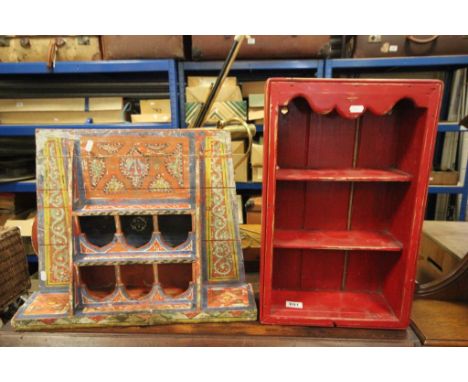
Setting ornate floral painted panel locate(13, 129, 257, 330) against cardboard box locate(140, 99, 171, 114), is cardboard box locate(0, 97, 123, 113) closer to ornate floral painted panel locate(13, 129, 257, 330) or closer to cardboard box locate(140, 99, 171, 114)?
cardboard box locate(140, 99, 171, 114)

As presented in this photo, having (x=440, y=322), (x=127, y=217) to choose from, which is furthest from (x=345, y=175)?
(x=127, y=217)

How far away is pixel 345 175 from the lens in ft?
3.43

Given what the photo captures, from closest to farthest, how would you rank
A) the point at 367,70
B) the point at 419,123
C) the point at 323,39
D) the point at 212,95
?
the point at 419,123
the point at 212,95
the point at 323,39
the point at 367,70

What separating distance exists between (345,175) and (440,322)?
2.30 feet

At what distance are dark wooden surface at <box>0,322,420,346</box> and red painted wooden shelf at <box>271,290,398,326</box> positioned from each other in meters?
0.04

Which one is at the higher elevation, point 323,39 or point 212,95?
point 323,39

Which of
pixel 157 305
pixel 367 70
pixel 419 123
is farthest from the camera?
pixel 367 70

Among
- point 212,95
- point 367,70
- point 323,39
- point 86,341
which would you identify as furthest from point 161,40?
point 86,341

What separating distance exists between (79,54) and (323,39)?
1.59m

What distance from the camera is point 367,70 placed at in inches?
85.0

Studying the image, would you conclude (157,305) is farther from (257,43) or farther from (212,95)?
(257,43)

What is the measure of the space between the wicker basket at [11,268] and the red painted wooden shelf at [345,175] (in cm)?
130

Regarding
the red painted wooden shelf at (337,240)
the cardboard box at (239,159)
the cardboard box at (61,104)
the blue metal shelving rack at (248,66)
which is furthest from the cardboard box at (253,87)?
the red painted wooden shelf at (337,240)

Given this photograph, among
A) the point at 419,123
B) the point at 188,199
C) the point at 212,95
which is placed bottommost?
the point at 188,199
